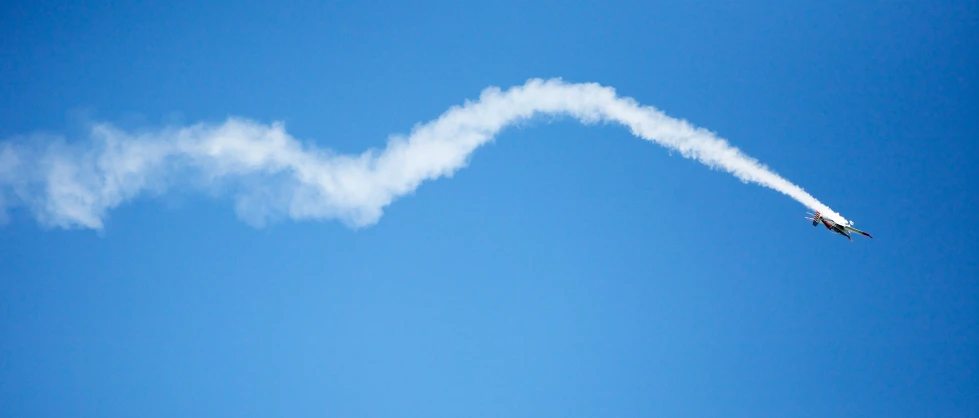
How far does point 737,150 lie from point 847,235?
23.0ft

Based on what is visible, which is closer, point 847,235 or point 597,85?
point 847,235

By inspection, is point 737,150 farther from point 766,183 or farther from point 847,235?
point 847,235

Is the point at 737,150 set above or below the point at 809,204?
above

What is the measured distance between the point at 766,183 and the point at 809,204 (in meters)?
2.38

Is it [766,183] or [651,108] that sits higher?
[651,108]

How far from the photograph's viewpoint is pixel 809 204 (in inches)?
1641

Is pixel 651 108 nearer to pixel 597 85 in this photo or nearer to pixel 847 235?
pixel 597 85

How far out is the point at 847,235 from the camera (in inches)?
1626

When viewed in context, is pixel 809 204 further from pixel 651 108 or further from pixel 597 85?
pixel 597 85

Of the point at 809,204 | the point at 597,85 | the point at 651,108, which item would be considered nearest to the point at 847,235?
the point at 809,204

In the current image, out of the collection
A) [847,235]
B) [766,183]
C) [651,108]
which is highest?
[651,108]

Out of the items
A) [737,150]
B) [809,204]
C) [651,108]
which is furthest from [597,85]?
[809,204]

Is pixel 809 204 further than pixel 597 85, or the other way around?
pixel 597 85

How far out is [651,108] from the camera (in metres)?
43.7
